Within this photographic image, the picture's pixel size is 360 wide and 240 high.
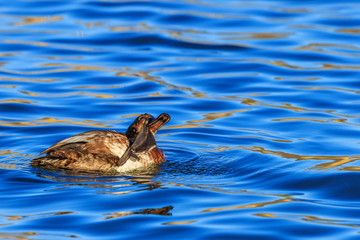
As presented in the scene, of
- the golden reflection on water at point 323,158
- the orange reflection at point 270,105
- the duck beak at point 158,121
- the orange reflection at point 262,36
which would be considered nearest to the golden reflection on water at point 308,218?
the golden reflection on water at point 323,158

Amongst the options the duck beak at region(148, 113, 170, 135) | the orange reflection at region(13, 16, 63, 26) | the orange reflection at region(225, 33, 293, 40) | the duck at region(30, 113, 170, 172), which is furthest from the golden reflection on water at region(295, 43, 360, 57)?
the duck at region(30, 113, 170, 172)

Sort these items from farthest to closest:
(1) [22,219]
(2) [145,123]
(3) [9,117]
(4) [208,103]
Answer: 1. (4) [208,103]
2. (3) [9,117]
3. (2) [145,123]
4. (1) [22,219]

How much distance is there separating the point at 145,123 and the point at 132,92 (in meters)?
4.38

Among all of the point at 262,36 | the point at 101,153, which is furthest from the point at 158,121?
the point at 262,36

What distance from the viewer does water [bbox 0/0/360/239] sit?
21.2 ft

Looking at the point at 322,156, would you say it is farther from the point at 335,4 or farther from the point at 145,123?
the point at 335,4

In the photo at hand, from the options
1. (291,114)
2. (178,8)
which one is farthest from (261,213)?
(178,8)

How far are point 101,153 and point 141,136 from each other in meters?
0.51

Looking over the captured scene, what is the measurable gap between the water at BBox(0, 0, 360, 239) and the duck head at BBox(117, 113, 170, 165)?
12.1 inches

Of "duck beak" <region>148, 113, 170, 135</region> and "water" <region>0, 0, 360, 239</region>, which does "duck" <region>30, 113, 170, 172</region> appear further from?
"duck beak" <region>148, 113, 170, 135</region>

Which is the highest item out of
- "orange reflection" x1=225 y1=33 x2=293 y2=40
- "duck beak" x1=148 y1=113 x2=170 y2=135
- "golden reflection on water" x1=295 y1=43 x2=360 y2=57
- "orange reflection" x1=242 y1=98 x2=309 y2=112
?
"orange reflection" x1=225 y1=33 x2=293 y2=40

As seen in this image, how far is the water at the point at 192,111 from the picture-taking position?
6449 millimetres

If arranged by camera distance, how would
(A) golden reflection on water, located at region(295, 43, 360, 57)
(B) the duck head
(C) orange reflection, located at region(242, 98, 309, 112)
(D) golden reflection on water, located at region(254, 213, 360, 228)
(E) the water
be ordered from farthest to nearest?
(A) golden reflection on water, located at region(295, 43, 360, 57) → (C) orange reflection, located at region(242, 98, 309, 112) → (B) the duck head → (E) the water → (D) golden reflection on water, located at region(254, 213, 360, 228)

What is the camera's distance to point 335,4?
18672 mm
